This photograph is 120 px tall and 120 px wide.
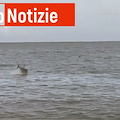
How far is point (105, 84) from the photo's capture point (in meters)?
49.3

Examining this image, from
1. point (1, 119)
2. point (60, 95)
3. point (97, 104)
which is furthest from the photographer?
point (60, 95)

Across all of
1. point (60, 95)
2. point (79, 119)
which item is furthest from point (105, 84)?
point (79, 119)

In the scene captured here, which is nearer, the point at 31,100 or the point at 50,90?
the point at 31,100

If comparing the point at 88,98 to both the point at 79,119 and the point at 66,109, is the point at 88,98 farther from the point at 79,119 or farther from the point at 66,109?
the point at 79,119

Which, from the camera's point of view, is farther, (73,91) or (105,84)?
(105,84)

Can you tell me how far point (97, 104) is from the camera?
34.4 meters

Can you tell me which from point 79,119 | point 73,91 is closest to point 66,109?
point 79,119

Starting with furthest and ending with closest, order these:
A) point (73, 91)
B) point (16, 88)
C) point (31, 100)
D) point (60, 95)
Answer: point (16, 88), point (73, 91), point (60, 95), point (31, 100)

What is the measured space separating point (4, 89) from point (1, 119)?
58.1 ft

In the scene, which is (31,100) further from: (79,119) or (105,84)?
(105,84)

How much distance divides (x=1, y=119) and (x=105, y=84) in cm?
2537

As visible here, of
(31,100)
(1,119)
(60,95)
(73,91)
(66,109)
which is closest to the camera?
(1,119)

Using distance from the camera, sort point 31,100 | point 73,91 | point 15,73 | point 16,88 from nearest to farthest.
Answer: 1. point 31,100
2. point 73,91
3. point 16,88
4. point 15,73

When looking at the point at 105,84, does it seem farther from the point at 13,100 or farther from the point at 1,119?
the point at 1,119
